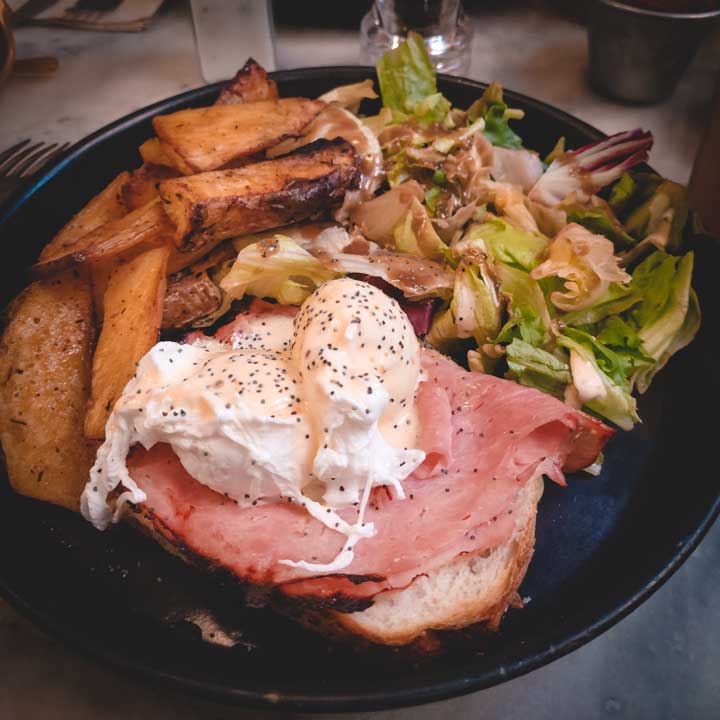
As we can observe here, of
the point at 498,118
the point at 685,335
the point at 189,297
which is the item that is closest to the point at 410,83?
the point at 498,118

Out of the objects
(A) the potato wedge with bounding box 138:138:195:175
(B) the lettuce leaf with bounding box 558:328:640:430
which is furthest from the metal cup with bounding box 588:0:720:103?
(A) the potato wedge with bounding box 138:138:195:175

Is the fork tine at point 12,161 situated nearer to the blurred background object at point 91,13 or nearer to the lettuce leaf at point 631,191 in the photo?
the blurred background object at point 91,13

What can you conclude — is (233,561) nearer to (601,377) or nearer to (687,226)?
(601,377)

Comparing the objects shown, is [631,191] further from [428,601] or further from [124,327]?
[124,327]

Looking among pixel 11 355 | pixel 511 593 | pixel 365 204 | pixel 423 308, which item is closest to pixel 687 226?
pixel 423 308

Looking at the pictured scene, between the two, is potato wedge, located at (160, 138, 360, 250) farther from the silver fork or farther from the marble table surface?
the marble table surface
